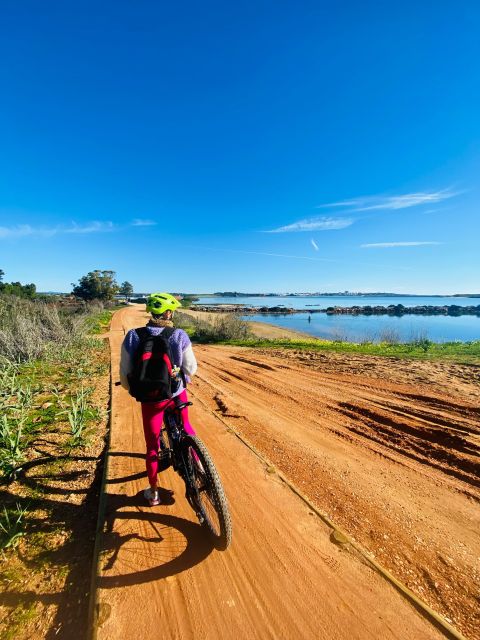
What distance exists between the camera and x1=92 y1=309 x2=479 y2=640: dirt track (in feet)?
7.47

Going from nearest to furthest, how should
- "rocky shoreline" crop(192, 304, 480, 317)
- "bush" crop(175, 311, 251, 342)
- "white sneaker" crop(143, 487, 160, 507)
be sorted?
"white sneaker" crop(143, 487, 160, 507) → "bush" crop(175, 311, 251, 342) → "rocky shoreline" crop(192, 304, 480, 317)

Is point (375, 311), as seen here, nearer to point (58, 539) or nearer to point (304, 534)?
point (304, 534)

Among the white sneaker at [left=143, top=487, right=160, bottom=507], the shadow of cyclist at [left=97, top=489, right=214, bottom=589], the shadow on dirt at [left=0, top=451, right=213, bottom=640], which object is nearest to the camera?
the shadow on dirt at [left=0, top=451, right=213, bottom=640]

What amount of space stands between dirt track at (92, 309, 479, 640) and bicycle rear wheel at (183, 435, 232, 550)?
21 cm

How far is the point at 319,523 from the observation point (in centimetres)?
320

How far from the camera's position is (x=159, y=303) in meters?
3.24

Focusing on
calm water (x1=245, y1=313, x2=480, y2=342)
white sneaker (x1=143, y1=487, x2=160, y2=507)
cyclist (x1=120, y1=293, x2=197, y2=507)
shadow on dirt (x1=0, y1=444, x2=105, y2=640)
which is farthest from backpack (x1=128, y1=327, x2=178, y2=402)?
calm water (x1=245, y1=313, x2=480, y2=342)

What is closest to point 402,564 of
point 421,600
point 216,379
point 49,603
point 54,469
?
point 421,600

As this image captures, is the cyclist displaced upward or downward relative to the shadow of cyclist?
upward

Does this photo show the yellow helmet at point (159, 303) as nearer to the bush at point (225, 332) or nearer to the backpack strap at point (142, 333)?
the backpack strap at point (142, 333)

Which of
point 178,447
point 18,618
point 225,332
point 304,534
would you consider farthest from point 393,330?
point 18,618

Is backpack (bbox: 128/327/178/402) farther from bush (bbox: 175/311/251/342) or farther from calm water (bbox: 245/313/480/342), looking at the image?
calm water (bbox: 245/313/480/342)

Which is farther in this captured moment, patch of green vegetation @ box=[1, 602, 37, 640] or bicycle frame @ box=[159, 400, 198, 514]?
bicycle frame @ box=[159, 400, 198, 514]

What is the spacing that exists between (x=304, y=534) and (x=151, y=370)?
2324mm
